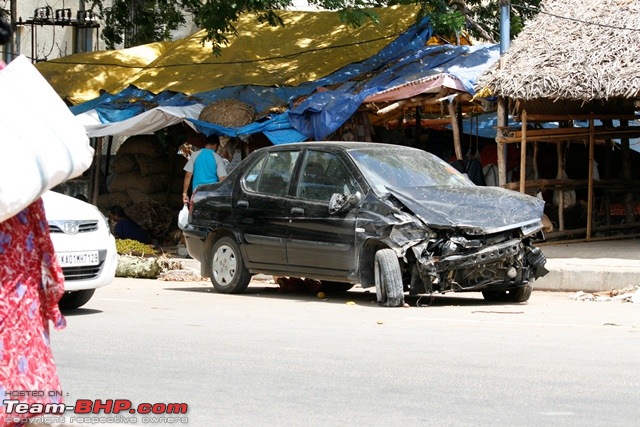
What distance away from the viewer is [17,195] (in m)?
4.44

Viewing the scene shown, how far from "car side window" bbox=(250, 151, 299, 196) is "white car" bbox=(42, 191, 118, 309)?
7.68 ft

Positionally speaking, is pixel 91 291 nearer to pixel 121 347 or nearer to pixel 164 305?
pixel 164 305

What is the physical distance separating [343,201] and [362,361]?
158 inches

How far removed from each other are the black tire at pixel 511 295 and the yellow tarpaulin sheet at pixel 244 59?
9.28 metres

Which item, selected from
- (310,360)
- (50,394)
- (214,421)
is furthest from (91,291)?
(50,394)

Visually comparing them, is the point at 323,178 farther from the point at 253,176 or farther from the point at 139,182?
the point at 139,182

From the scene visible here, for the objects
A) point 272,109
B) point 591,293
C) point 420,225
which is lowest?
point 591,293

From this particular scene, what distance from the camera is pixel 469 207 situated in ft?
35.9

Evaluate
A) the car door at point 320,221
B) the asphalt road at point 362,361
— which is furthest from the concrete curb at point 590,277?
the car door at point 320,221

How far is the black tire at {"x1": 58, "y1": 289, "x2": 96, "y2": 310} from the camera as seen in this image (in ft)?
35.6

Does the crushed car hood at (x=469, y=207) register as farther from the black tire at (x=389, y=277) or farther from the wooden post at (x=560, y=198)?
the wooden post at (x=560, y=198)

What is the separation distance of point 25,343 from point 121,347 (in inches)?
143

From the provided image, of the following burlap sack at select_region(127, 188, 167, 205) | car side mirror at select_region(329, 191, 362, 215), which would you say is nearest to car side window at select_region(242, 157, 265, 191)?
car side mirror at select_region(329, 191, 362, 215)

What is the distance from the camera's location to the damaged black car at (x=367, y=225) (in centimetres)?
1084
